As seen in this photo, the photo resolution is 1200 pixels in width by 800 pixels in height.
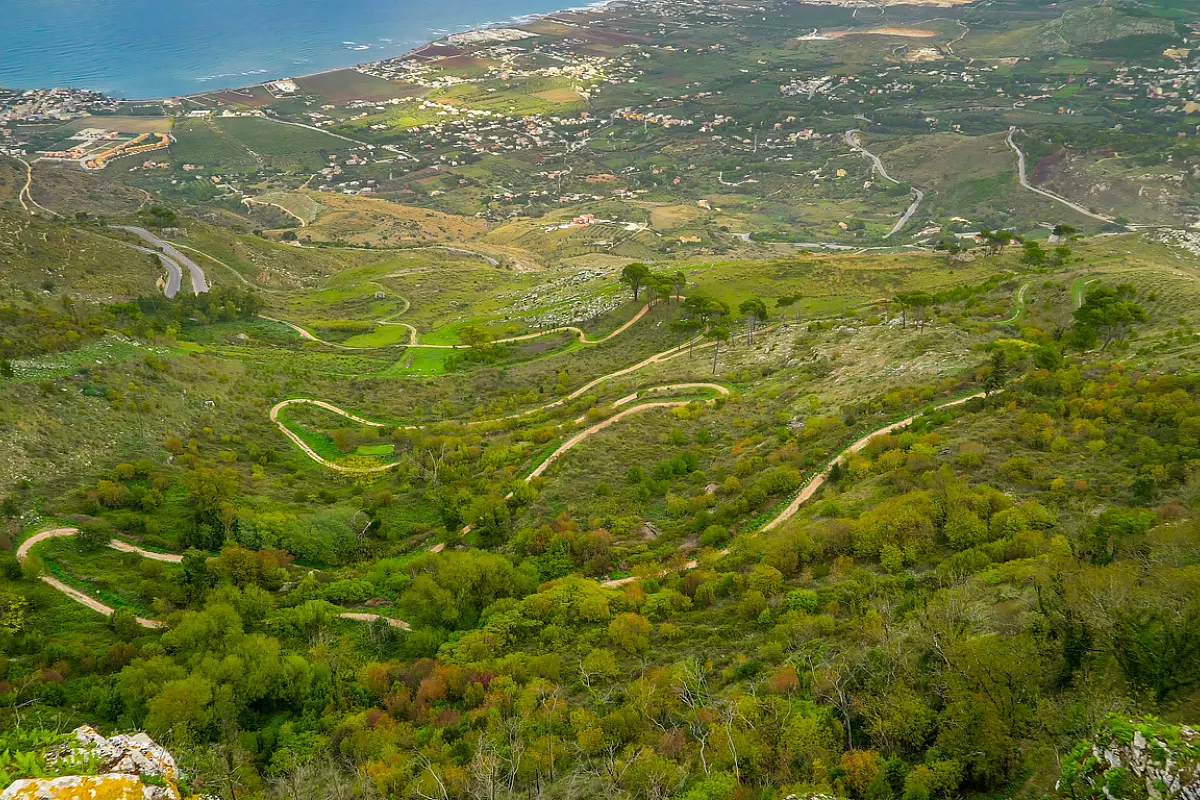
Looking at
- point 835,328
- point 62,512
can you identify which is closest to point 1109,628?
point 62,512

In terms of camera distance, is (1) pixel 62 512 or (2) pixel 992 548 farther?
(1) pixel 62 512

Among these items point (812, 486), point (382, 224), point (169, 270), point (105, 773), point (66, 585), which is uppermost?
point (105, 773)

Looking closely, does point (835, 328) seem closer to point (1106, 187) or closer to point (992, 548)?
point (992, 548)

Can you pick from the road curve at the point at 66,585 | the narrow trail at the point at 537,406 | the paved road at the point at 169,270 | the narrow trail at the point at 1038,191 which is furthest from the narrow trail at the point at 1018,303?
the narrow trail at the point at 1038,191

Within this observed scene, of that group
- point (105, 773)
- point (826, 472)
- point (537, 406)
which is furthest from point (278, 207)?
point (105, 773)

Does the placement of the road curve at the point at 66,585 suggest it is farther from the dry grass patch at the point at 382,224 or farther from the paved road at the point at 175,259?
the dry grass patch at the point at 382,224

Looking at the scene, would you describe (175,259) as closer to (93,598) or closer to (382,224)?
(382,224)

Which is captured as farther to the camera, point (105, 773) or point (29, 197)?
point (29, 197)
